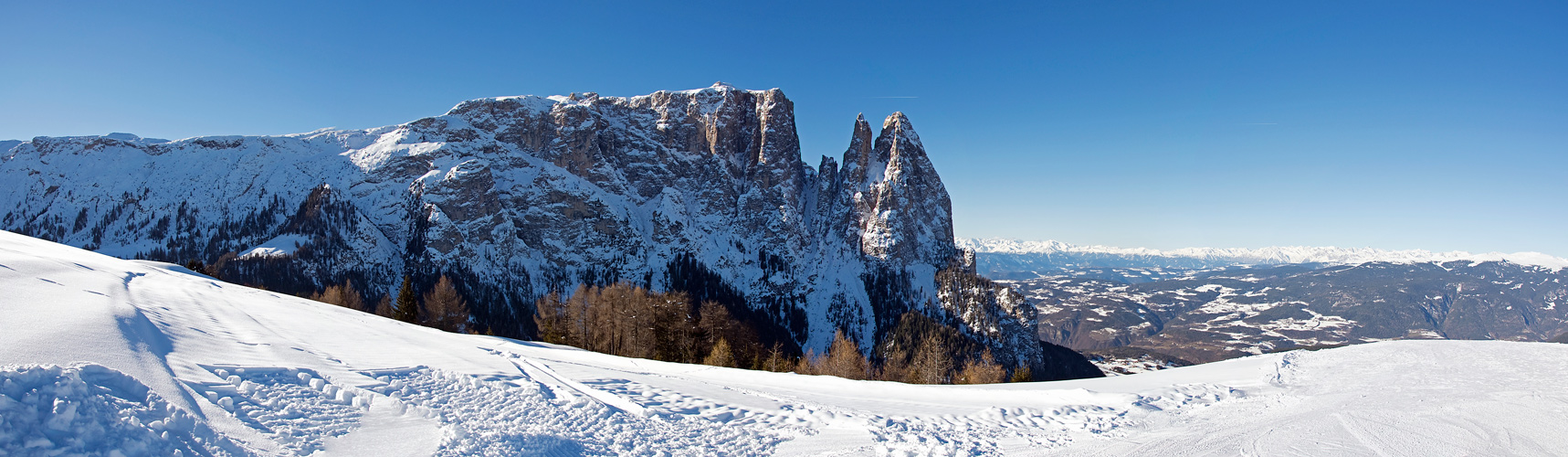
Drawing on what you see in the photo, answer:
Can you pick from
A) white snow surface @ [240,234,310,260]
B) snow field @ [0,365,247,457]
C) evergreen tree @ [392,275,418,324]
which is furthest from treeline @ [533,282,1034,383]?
white snow surface @ [240,234,310,260]

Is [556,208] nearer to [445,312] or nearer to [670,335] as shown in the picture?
[445,312]

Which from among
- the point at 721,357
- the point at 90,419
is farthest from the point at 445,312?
the point at 90,419

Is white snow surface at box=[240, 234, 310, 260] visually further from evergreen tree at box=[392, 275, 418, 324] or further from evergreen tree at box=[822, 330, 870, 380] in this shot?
evergreen tree at box=[822, 330, 870, 380]

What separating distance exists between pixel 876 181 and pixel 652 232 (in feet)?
194

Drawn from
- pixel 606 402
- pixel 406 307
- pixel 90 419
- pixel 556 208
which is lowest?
pixel 406 307

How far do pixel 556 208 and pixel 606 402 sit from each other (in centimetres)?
12275

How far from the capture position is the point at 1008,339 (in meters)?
107

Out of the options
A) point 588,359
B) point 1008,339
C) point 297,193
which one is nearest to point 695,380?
point 588,359

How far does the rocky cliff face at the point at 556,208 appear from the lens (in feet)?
332

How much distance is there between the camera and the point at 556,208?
122 meters

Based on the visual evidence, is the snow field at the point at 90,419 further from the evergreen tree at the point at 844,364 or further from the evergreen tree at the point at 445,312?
the evergreen tree at the point at 445,312

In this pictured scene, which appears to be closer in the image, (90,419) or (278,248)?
(90,419)

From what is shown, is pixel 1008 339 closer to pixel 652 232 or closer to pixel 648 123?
pixel 652 232

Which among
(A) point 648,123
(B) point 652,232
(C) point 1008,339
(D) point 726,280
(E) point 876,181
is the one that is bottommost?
(C) point 1008,339
